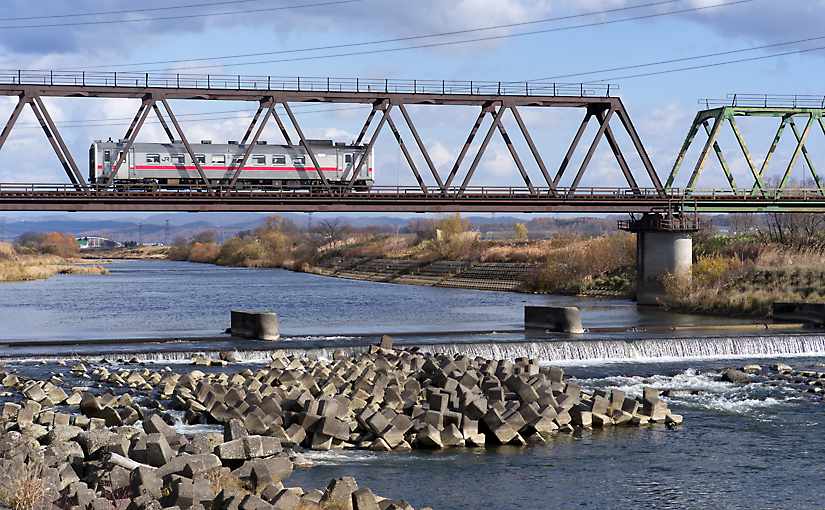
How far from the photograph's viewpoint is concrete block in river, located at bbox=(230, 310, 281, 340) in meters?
47.4

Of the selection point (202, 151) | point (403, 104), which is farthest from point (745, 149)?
point (202, 151)

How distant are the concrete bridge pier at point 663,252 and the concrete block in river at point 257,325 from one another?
89.6ft

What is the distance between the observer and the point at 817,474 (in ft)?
82.4

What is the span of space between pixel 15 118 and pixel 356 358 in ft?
78.8

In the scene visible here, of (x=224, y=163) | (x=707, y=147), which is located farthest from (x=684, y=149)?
(x=224, y=163)

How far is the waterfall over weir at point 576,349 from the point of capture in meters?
41.2

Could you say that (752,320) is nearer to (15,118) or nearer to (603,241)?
(603,241)

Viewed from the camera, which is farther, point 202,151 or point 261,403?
point 202,151

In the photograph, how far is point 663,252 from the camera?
6738 cm

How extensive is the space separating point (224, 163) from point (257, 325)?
919 inches

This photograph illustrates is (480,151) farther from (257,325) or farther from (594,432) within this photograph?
(594,432)

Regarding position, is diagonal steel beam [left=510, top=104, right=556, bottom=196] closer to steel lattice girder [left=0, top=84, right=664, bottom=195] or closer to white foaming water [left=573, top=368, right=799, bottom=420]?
steel lattice girder [left=0, top=84, right=664, bottom=195]

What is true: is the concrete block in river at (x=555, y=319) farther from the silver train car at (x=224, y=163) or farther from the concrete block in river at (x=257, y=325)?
the silver train car at (x=224, y=163)

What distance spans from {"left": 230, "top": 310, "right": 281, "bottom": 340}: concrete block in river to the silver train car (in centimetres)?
1801
